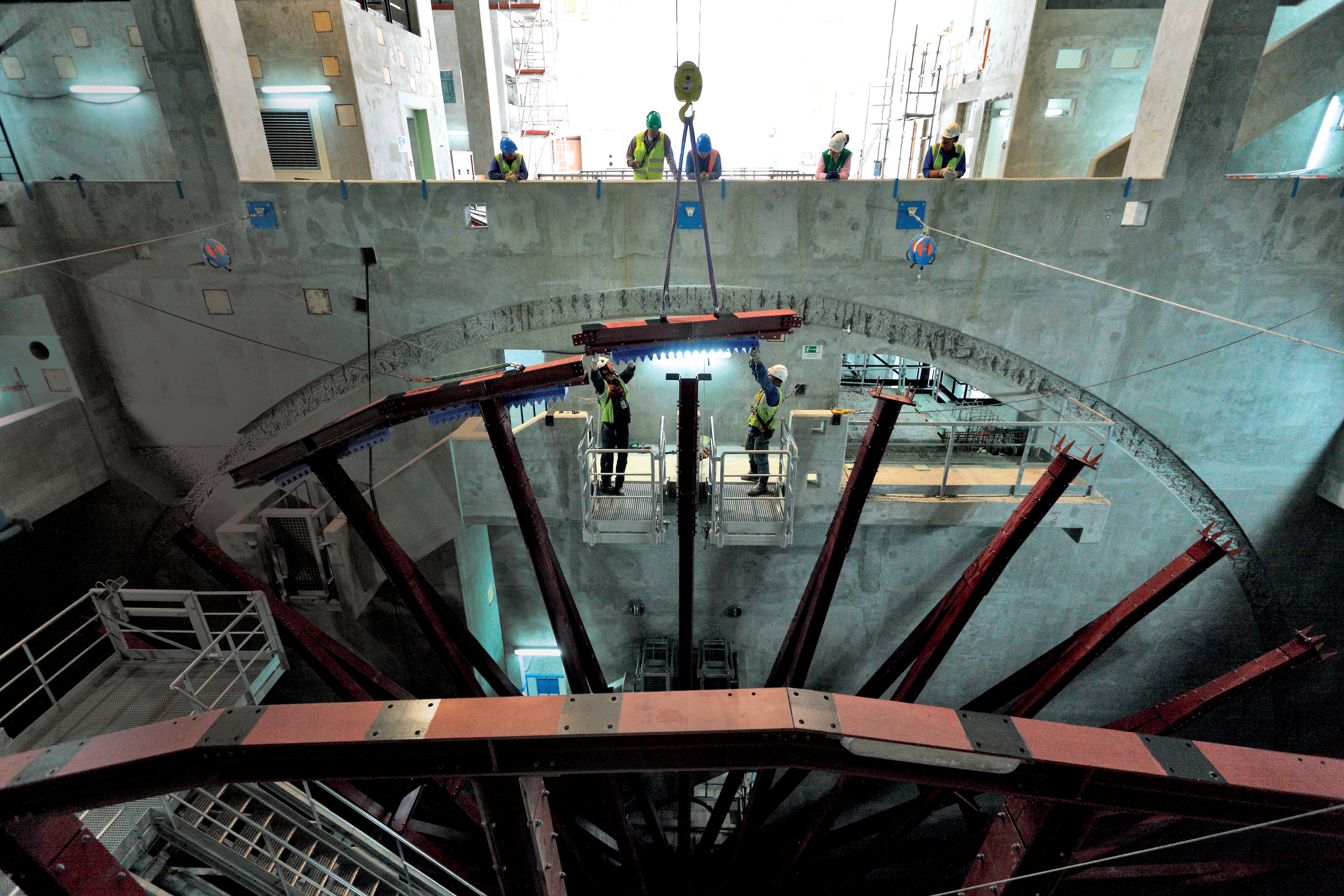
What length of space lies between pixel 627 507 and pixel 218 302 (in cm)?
745

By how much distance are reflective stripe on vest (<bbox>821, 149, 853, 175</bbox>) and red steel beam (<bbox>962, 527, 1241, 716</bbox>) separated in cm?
669

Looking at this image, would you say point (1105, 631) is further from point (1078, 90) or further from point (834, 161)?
point (1078, 90)

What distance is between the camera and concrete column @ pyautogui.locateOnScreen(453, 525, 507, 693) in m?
9.18

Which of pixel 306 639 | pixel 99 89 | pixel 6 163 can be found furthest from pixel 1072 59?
pixel 6 163

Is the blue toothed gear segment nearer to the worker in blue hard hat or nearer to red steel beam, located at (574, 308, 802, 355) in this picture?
red steel beam, located at (574, 308, 802, 355)

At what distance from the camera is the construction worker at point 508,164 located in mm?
9203

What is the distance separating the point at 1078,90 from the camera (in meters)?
12.1

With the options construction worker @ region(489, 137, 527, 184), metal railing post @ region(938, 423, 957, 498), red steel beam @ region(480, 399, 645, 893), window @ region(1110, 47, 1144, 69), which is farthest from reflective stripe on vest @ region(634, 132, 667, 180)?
window @ region(1110, 47, 1144, 69)

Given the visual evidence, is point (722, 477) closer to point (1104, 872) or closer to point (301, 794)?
point (301, 794)

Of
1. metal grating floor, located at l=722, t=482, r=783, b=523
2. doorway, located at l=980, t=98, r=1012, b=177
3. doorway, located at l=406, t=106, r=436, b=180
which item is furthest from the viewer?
doorway, located at l=406, t=106, r=436, b=180

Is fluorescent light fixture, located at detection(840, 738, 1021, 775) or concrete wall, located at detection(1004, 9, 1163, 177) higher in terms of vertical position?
concrete wall, located at detection(1004, 9, 1163, 177)

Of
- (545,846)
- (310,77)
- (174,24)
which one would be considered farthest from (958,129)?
(310,77)

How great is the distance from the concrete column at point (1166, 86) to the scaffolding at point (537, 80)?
56.2 feet

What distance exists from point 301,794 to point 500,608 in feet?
16.3
